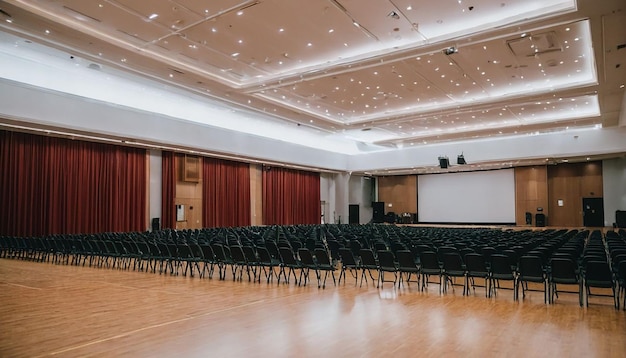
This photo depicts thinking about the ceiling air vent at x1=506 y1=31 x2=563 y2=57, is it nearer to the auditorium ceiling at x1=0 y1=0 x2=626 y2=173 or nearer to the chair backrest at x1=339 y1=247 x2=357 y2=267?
the auditorium ceiling at x1=0 y1=0 x2=626 y2=173

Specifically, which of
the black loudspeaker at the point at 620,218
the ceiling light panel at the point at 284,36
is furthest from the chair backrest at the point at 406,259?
the black loudspeaker at the point at 620,218

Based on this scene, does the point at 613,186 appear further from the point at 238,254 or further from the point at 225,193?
the point at 238,254

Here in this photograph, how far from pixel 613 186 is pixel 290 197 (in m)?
18.3

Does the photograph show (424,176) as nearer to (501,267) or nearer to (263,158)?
(263,158)

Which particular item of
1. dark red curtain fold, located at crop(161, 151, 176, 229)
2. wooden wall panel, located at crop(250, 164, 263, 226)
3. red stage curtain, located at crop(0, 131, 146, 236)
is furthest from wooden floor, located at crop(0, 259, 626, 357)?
wooden wall panel, located at crop(250, 164, 263, 226)

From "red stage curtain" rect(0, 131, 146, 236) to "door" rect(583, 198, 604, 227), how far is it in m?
23.5

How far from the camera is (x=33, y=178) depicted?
16.4 meters

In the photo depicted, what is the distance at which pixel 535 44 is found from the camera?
11281mm

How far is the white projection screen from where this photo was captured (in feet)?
90.3

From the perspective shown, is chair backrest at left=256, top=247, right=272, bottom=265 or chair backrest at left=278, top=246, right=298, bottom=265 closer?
chair backrest at left=278, top=246, right=298, bottom=265

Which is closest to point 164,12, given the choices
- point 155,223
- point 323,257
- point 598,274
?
point 323,257

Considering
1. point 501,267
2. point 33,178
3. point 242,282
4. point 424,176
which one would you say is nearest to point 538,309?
point 501,267

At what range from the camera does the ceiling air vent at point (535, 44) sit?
10789mm

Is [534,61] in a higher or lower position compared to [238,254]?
higher
